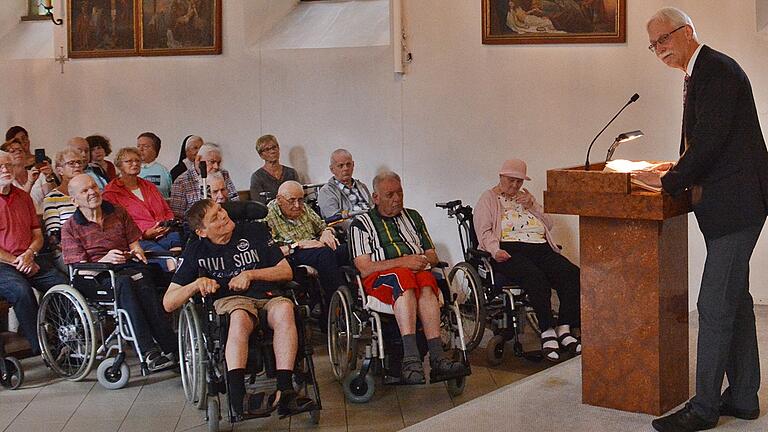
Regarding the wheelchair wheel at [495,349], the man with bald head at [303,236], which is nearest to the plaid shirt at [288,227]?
the man with bald head at [303,236]

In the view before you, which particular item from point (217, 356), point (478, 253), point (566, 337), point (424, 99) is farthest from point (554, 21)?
point (217, 356)

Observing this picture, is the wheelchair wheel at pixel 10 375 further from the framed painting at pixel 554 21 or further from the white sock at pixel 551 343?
the framed painting at pixel 554 21

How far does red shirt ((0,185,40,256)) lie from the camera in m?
6.07

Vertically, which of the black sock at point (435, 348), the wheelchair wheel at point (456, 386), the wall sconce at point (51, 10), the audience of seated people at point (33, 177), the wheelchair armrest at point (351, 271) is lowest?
the wheelchair wheel at point (456, 386)

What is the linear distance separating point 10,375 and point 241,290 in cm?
154

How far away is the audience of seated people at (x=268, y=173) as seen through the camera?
7.83 m

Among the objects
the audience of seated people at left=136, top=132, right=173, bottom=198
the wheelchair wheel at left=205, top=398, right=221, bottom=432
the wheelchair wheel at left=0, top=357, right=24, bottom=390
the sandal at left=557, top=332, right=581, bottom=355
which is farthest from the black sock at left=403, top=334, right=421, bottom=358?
the audience of seated people at left=136, top=132, right=173, bottom=198

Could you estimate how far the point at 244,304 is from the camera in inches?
197

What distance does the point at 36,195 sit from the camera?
7.05 metres

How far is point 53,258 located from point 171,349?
1.03m

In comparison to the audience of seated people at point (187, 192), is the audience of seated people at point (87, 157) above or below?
above

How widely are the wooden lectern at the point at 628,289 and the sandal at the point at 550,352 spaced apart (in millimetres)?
1950

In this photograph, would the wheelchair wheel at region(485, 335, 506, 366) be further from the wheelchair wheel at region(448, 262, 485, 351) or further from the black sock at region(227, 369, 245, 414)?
the black sock at region(227, 369, 245, 414)

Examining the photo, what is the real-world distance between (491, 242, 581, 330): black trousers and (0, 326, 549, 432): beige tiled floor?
30 centimetres
